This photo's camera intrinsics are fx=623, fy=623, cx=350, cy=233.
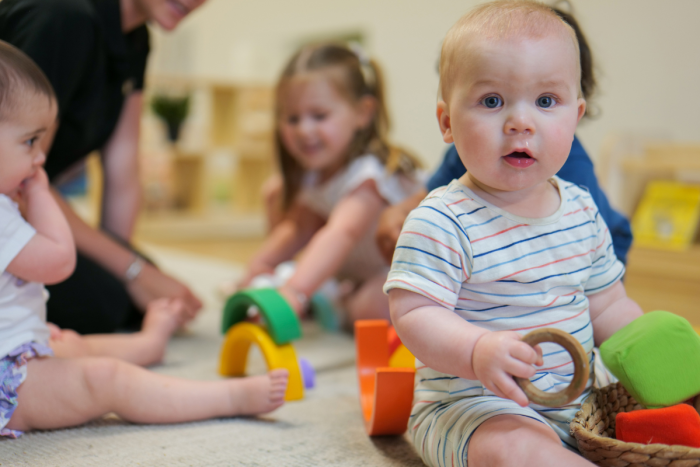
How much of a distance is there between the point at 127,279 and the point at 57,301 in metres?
0.18

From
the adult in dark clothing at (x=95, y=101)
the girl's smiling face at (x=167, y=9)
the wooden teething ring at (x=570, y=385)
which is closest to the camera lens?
the wooden teething ring at (x=570, y=385)

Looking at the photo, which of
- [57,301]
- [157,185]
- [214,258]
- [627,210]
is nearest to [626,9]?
[627,210]

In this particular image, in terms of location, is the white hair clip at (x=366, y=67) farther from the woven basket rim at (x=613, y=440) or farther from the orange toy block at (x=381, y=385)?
the woven basket rim at (x=613, y=440)

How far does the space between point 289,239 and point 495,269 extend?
105cm

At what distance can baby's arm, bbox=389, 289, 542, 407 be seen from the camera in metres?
0.52

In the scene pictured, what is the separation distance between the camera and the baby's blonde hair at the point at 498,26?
597mm

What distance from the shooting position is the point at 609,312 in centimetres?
72

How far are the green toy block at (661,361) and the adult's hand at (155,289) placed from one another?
0.85 metres

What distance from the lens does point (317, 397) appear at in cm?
96

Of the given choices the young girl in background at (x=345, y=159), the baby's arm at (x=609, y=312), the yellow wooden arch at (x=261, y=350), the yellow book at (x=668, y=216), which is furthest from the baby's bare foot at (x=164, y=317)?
the yellow book at (x=668, y=216)

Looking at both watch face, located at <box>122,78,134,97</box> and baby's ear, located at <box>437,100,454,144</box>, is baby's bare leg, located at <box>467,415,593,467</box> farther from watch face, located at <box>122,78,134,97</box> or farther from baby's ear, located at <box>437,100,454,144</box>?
watch face, located at <box>122,78,134,97</box>

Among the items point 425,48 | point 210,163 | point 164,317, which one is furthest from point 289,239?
point 210,163

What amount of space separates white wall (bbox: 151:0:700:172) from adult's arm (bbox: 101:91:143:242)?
66cm

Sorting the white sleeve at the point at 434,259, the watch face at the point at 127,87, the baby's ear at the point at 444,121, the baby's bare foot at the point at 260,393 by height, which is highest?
the baby's ear at the point at 444,121
